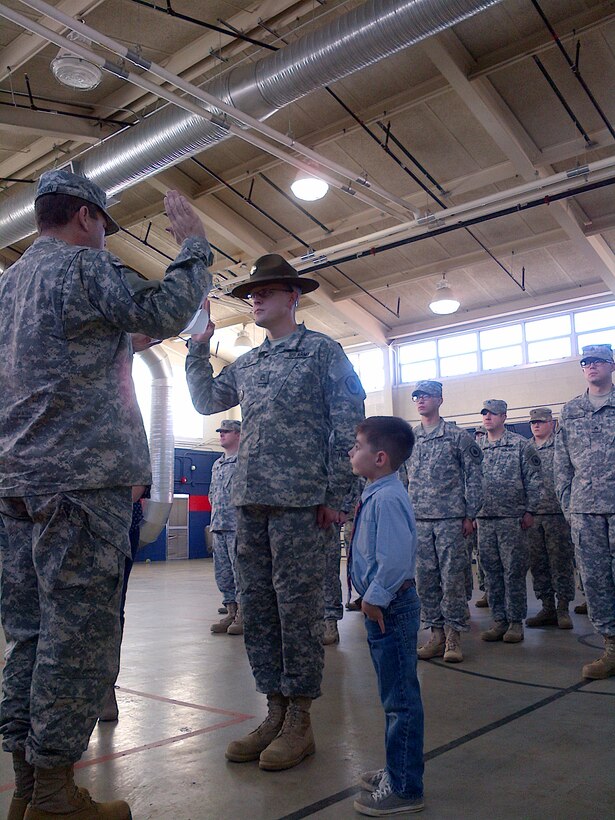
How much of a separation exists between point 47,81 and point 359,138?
3.88 m

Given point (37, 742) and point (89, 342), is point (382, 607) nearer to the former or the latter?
point (37, 742)

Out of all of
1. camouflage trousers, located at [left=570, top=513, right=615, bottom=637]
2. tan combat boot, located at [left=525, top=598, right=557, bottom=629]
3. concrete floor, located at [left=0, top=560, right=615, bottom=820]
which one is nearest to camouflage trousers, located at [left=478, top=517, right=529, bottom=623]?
concrete floor, located at [left=0, top=560, right=615, bottom=820]

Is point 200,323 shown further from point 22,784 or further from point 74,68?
point 74,68

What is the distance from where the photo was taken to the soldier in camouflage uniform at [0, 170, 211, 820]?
68.8 inches

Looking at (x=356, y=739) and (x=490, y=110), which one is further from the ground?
(x=490, y=110)

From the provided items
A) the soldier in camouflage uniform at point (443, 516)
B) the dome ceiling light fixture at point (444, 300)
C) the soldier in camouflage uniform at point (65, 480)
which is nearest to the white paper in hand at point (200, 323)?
the soldier in camouflage uniform at point (65, 480)

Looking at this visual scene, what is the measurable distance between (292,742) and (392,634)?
70 centimetres

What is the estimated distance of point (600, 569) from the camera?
159 inches

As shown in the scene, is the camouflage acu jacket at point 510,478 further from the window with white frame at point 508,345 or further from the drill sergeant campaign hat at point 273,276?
the window with white frame at point 508,345

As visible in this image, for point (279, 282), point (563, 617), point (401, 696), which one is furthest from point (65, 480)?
point (563, 617)

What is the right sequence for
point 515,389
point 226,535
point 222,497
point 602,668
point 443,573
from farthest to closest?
point 515,389, point 222,497, point 226,535, point 443,573, point 602,668

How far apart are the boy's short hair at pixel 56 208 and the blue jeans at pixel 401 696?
4.85 feet

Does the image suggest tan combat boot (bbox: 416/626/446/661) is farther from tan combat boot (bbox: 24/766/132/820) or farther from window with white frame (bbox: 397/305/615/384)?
window with white frame (bbox: 397/305/615/384)

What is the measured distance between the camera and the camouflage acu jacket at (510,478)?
216 inches
